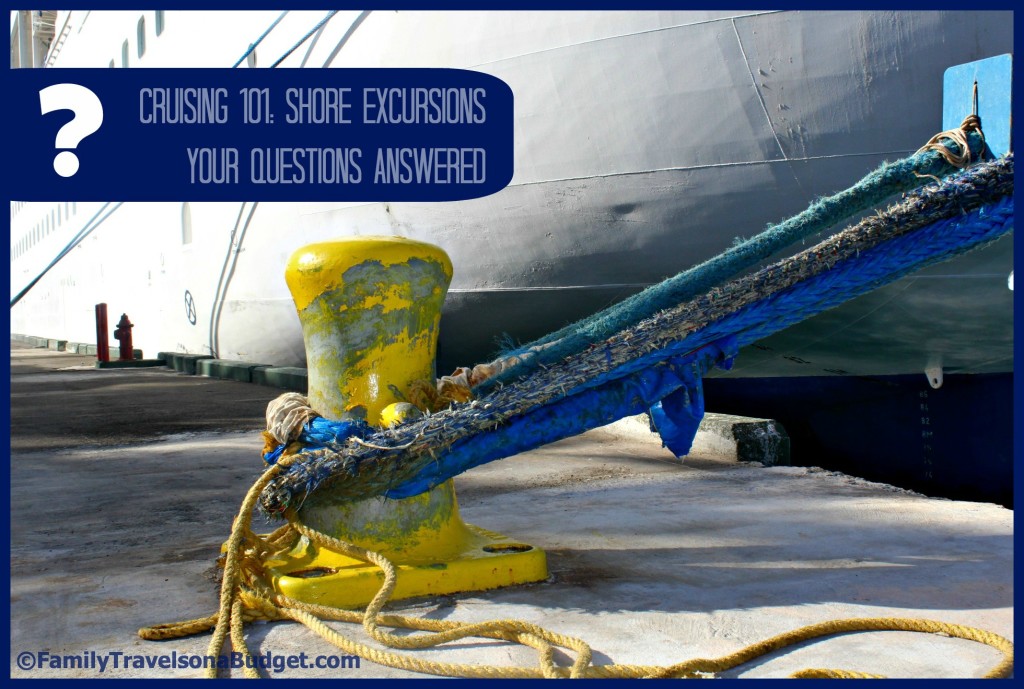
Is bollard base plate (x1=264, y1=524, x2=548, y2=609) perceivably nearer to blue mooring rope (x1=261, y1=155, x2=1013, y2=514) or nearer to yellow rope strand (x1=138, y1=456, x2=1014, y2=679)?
yellow rope strand (x1=138, y1=456, x2=1014, y2=679)

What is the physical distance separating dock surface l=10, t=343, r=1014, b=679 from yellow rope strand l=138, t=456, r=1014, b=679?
0.03 metres

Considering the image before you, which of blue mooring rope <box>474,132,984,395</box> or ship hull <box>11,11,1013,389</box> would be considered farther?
ship hull <box>11,11,1013,389</box>

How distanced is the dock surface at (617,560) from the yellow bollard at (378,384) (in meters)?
0.09

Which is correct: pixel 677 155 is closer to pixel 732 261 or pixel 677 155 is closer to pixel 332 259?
pixel 732 261

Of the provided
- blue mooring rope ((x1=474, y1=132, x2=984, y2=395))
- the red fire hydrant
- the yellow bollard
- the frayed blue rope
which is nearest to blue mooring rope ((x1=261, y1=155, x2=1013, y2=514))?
the frayed blue rope

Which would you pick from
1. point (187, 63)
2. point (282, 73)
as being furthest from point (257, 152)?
point (187, 63)

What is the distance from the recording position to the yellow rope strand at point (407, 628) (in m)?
1.99

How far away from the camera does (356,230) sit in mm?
7398

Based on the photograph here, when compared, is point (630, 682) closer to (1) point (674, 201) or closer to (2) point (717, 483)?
(2) point (717, 483)

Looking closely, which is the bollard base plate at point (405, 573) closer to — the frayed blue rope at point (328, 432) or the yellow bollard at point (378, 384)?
the yellow bollard at point (378, 384)

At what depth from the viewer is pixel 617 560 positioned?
293 cm

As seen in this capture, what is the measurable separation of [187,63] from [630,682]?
10007 mm

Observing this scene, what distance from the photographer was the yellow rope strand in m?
1.99

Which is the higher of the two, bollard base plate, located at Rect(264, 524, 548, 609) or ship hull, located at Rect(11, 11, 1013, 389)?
ship hull, located at Rect(11, 11, 1013, 389)
